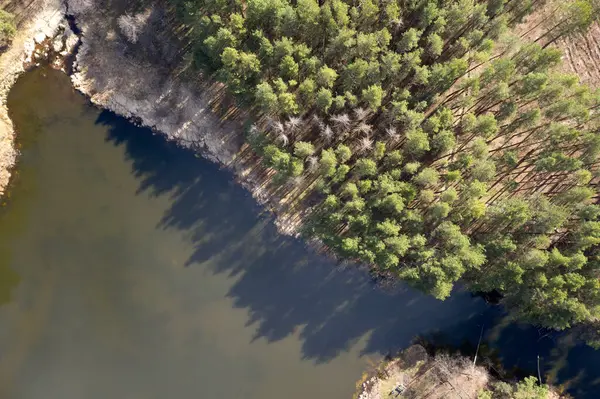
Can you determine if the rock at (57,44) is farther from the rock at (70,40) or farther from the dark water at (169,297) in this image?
the dark water at (169,297)

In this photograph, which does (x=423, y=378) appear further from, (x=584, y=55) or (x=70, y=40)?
(x=70, y=40)

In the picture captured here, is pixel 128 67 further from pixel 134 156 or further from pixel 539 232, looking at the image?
pixel 539 232

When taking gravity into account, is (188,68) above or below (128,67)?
above

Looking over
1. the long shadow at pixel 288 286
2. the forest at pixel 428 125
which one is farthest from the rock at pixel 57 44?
the forest at pixel 428 125

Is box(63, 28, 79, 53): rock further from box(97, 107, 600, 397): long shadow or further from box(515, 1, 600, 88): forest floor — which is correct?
box(515, 1, 600, 88): forest floor

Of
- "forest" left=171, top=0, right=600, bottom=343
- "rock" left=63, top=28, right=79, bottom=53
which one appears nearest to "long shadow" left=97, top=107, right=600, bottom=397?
"forest" left=171, top=0, right=600, bottom=343

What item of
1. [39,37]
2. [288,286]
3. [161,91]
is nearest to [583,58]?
[288,286]

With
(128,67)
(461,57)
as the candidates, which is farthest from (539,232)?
(128,67)
